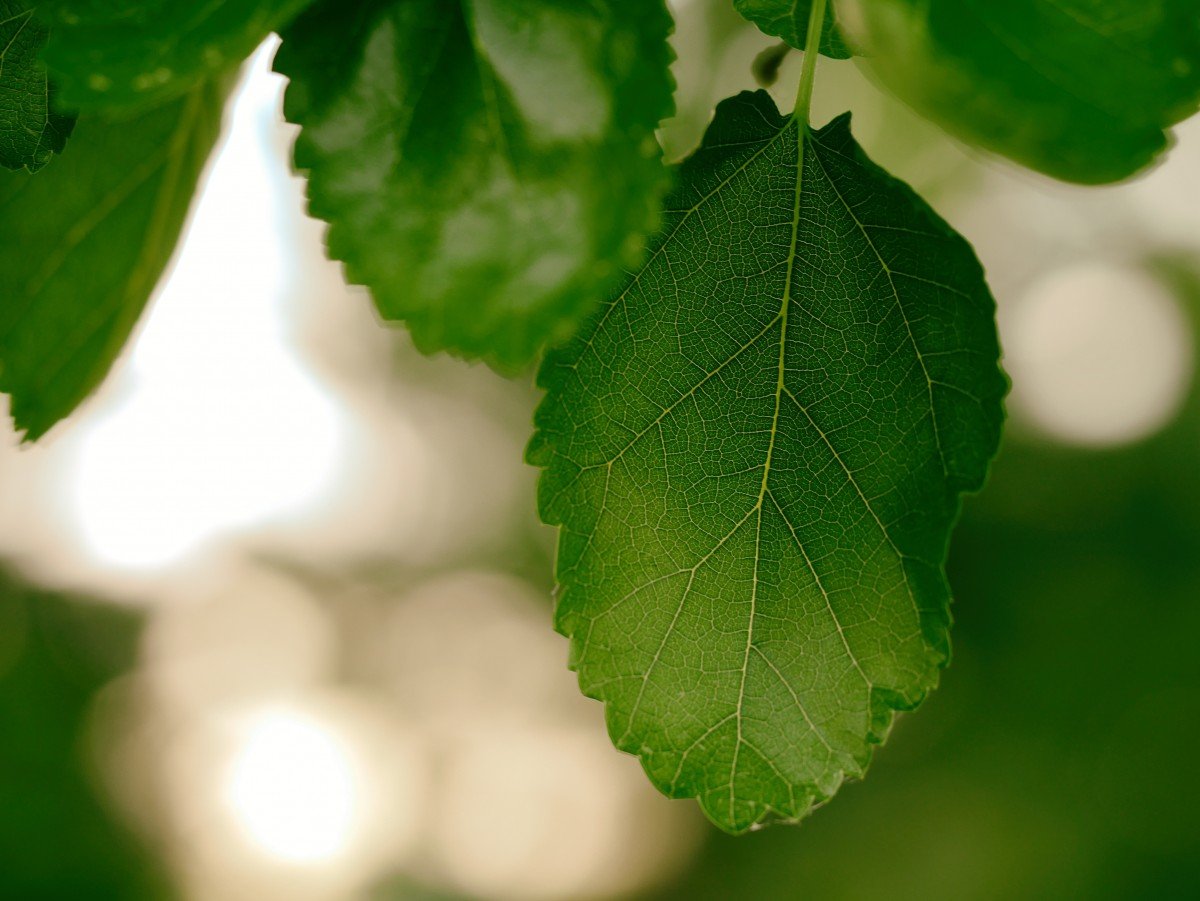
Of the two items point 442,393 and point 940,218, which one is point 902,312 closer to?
point 940,218

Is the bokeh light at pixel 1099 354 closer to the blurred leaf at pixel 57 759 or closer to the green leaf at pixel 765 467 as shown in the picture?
the green leaf at pixel 765 467

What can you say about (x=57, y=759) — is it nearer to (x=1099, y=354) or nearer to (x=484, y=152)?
(x=1099, y=354)

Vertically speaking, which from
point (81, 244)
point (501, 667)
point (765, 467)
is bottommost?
point (501, 667)

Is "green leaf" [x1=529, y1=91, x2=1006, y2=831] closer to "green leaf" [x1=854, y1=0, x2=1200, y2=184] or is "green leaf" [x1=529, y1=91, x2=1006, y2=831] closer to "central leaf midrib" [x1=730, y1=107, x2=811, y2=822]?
"central leaf midrib" [x1=730, y1=107, x2=811, y2=822]

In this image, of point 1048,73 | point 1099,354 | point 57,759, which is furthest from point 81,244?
Result: point 57,759

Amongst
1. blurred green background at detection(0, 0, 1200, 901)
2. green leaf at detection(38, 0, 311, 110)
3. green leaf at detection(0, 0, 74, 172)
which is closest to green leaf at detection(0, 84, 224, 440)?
green leaf at detection(0, 0, 74, 172)

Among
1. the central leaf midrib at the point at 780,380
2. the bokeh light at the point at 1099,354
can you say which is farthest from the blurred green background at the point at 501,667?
the central leaf midrib at the point at 780,380
